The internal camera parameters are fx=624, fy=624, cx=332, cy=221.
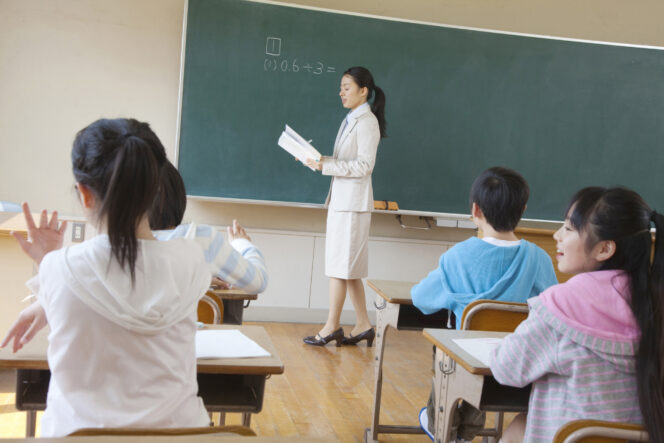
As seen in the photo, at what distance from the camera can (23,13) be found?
433 cm

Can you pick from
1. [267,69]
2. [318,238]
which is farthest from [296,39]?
[318,238]

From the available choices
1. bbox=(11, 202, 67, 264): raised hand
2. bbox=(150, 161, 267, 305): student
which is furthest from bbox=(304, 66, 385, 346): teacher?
bbox=(11, 202, 67, 264): raised hand

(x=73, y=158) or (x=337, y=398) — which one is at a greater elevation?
(x=73, y=158)

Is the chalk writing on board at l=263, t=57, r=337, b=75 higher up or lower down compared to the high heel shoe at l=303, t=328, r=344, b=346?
higher up

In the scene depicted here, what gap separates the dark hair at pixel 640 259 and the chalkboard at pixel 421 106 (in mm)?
3174

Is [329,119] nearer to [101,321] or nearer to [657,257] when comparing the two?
[657,257]

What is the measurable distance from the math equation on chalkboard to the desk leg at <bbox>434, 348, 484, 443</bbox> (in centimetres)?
306

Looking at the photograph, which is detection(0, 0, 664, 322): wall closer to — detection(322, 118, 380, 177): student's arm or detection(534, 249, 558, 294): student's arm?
detection(322, 118, 380, 177): student's arm

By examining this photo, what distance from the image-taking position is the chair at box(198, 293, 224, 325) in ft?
6.40

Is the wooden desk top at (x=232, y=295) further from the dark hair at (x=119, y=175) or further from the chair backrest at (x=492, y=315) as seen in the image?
the dark hair at (x=119, y=175)

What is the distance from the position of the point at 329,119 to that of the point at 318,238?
3.02 ft

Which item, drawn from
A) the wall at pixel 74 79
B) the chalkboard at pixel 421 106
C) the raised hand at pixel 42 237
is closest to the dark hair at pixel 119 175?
the raised hand at pixel 42 237

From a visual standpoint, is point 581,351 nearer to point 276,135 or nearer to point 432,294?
point 432,294

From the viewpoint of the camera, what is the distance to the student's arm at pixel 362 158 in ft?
13.4
